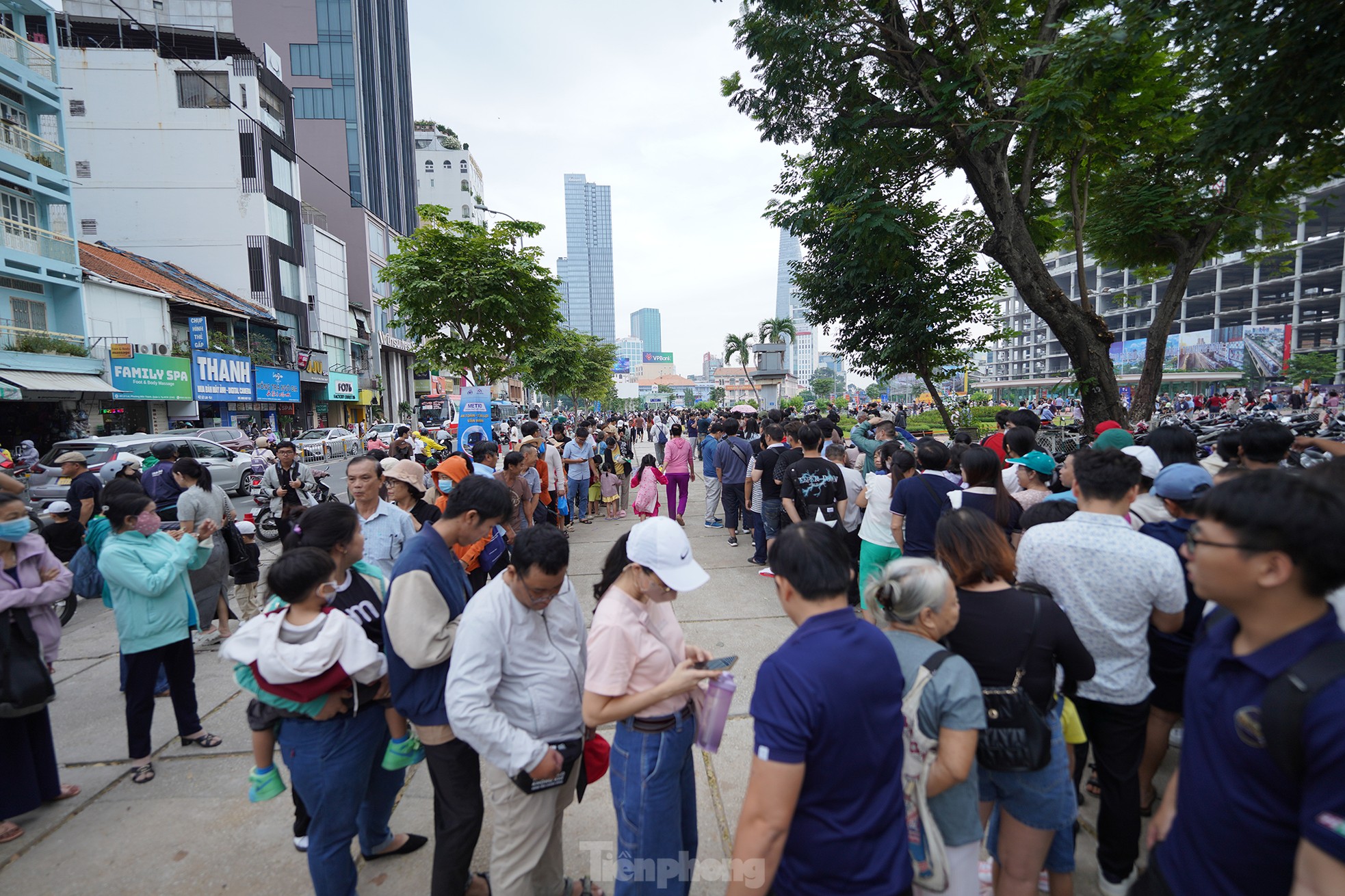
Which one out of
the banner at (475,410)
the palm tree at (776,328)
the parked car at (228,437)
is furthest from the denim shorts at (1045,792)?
the palm tree at (776,328)

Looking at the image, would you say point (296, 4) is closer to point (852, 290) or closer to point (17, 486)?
point (852, 290)

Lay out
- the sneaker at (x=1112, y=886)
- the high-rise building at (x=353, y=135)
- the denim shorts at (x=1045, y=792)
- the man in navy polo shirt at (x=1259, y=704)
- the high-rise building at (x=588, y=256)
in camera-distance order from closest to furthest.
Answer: the man in navy polo shirt at (x=1259, y=704) < the denim shorts at (x=1045, y=792) < the sneaker at (x=1112, y=886) < the high-rise building at (x=353, y=135) < the high-rise building at (x=588, y=256)

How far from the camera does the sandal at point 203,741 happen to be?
3719 millimetres

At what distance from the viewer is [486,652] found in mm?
2027

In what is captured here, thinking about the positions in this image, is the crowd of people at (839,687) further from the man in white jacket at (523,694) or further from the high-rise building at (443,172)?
the high-rise building at (443,172)

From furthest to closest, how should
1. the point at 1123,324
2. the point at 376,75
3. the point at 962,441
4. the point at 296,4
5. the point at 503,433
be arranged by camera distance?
the point at 1123,324 → the point at 376,75 → the point at 296,4 → the point at 503,433 → the point at 962,441

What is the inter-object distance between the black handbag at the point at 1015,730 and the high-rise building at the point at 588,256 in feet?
631

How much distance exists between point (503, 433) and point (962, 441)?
15634 millimetres

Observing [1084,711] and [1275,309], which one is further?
[1275,309]

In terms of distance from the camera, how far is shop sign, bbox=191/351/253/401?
22984mm

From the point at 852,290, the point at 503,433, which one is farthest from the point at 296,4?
the point at 852,290

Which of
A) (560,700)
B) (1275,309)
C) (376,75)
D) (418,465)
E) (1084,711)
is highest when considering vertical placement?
(376,75)

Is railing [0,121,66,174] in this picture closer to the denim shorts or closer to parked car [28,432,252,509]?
parked car [28,432,252,509]

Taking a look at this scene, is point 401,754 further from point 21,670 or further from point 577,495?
point 577,495
